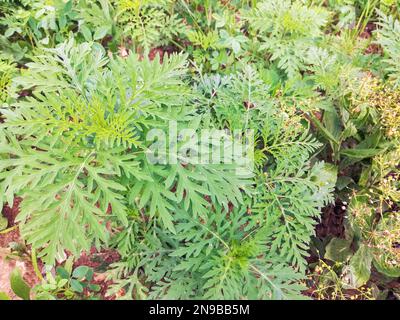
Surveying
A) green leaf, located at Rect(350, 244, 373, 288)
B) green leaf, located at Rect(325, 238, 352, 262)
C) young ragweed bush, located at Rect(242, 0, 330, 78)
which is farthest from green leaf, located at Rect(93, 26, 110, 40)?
green leaf, located at Rect(350, 244, 373, 288)

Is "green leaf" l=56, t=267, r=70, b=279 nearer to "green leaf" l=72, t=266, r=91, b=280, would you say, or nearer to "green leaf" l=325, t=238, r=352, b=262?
"green leaf" l=72, t=266, r=91, b=280

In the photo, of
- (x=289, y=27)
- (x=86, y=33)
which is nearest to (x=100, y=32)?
(x=86, y=33)

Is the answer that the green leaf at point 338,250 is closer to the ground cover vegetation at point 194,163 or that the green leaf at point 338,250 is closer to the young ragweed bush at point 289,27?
the ground cover vegetation at point 194,163

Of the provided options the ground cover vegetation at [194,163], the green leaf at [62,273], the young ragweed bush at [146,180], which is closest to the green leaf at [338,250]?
the ground cover vegetation at [194,163]

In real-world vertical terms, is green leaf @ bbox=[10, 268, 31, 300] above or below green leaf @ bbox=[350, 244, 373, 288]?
below

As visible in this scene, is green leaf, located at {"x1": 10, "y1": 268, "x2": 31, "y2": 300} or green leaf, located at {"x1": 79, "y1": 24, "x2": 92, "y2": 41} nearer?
green leaf, located at {"x1": 10, "y1": 268, "x2": 31, "y2": 300}

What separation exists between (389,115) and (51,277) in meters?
2.14

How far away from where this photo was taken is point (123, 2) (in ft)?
8.45

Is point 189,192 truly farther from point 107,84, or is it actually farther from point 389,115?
point 389,115

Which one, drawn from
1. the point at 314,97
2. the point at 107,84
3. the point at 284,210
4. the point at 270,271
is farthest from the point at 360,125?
the point at 107,84

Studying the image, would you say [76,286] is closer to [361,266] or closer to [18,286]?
[18,286]

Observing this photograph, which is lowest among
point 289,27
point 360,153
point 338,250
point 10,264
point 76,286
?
point 10,264

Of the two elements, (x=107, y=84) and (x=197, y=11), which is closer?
(x=107, y=84)
